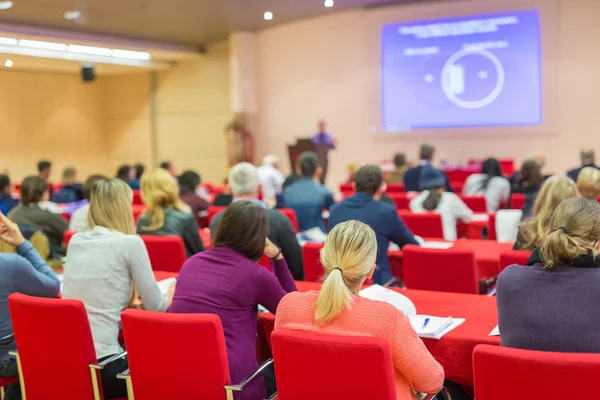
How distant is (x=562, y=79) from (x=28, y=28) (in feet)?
30.6

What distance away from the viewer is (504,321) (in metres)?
2.47

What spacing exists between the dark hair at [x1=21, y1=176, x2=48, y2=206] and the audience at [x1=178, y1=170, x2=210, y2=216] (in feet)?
5.96

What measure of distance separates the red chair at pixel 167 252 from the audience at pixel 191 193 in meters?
2.54

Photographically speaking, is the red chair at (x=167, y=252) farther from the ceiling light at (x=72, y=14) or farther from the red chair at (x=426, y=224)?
the ceiling light at (x=72, y=14)

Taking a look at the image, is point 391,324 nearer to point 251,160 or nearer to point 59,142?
point 251,160

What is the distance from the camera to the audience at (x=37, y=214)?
564 centimetres

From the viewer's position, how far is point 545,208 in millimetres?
4062

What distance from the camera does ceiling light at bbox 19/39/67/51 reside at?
1242 cm

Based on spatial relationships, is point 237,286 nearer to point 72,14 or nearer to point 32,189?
point 32,189

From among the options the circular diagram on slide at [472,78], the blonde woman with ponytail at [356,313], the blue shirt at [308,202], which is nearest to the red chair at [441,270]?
the blonde woman with ponytail at [356,313]

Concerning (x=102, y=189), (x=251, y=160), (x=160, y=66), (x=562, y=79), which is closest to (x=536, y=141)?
(x=562, y=79)

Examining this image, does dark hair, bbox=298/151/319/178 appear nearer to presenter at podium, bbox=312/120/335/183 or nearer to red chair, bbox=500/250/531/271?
red chair, bbox=500/250/531/271

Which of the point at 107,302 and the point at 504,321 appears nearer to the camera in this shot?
the point at 504,321

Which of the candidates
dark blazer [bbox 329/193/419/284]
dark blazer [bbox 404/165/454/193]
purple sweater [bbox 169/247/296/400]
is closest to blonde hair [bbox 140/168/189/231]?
dark blazer [bbox 329/193/419/284]
